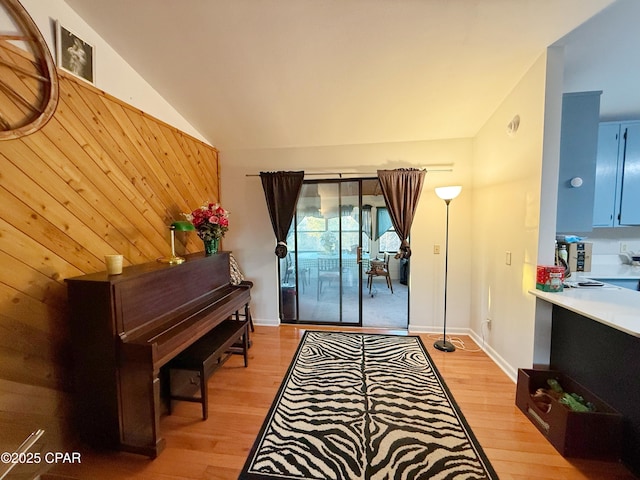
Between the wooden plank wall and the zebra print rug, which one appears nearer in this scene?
the wooden plank wall

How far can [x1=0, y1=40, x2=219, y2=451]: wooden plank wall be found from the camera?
139 cm

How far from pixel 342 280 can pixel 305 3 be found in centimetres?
310

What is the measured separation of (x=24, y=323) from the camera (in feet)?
4.75

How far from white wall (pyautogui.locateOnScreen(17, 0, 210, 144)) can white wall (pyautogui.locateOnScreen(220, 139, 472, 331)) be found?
114 cm

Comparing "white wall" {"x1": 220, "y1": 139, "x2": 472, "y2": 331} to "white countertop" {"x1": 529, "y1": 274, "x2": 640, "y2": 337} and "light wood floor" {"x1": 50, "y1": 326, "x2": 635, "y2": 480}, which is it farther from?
"white countertop" {"x1": 529, "y1": 274, "x2": 640, "y2": 337}

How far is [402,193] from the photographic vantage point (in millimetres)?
3227

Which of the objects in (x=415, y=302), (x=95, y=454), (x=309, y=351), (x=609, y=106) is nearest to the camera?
(x=95, y=454)

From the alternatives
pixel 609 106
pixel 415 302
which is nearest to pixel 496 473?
pixel 415 302

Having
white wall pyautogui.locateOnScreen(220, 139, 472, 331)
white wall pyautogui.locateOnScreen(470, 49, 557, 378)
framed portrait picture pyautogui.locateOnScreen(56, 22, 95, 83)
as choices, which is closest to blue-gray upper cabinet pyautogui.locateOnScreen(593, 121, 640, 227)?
white wall pyautogui.locateOnScreen(470, 49, 557, 378)

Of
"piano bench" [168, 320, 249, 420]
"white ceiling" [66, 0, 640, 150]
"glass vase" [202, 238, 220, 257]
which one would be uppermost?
"white ceiling" [66, 0, 640, 150]

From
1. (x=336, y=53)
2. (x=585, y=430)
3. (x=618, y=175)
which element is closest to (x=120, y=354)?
(x=336, y=53)

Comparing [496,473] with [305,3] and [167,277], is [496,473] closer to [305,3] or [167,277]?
[167,277]

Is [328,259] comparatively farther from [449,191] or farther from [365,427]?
[365,427]

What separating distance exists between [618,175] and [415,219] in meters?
2.00
